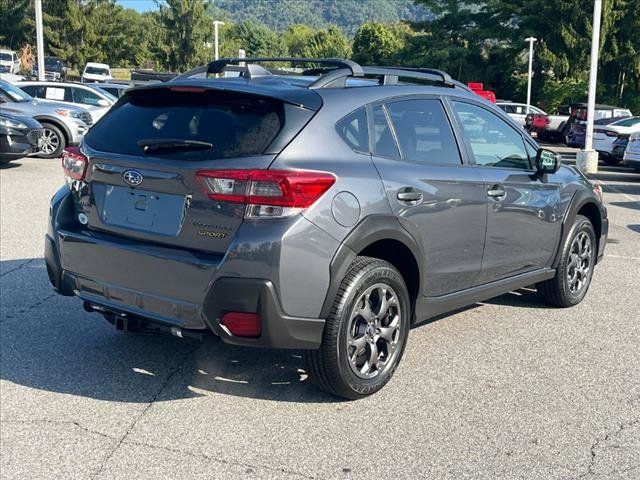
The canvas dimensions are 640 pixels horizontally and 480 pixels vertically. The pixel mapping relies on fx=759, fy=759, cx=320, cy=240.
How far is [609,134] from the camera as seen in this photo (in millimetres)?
20859

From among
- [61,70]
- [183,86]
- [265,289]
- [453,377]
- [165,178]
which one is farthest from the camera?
[61,70]

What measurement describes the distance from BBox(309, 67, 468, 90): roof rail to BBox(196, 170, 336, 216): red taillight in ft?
2.39

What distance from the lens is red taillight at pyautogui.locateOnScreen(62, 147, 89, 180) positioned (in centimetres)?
429

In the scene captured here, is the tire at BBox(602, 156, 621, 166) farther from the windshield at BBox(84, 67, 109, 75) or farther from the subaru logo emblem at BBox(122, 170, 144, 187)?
the windshield at BBox(84, 67, 109, 75)

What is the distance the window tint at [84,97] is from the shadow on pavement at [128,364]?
14.1 meters

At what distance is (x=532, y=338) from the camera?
5.35 metres

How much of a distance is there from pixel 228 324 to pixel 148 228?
69 centimetres

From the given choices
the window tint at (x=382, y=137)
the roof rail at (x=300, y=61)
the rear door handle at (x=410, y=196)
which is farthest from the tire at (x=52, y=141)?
Result: the rear door handle at (x=410, y=196)

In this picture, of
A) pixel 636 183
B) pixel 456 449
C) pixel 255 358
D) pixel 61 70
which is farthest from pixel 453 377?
pixel 61 70

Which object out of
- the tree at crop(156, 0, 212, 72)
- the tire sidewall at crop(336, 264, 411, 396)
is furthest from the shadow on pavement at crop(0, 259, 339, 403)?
the tree at crop(156, 0, 212, 72)

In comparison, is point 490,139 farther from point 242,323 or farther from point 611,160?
point 611,160

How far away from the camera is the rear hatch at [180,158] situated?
3.73 meters

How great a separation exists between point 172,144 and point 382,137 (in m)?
1.19

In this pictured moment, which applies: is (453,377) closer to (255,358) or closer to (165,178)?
(255,358)
